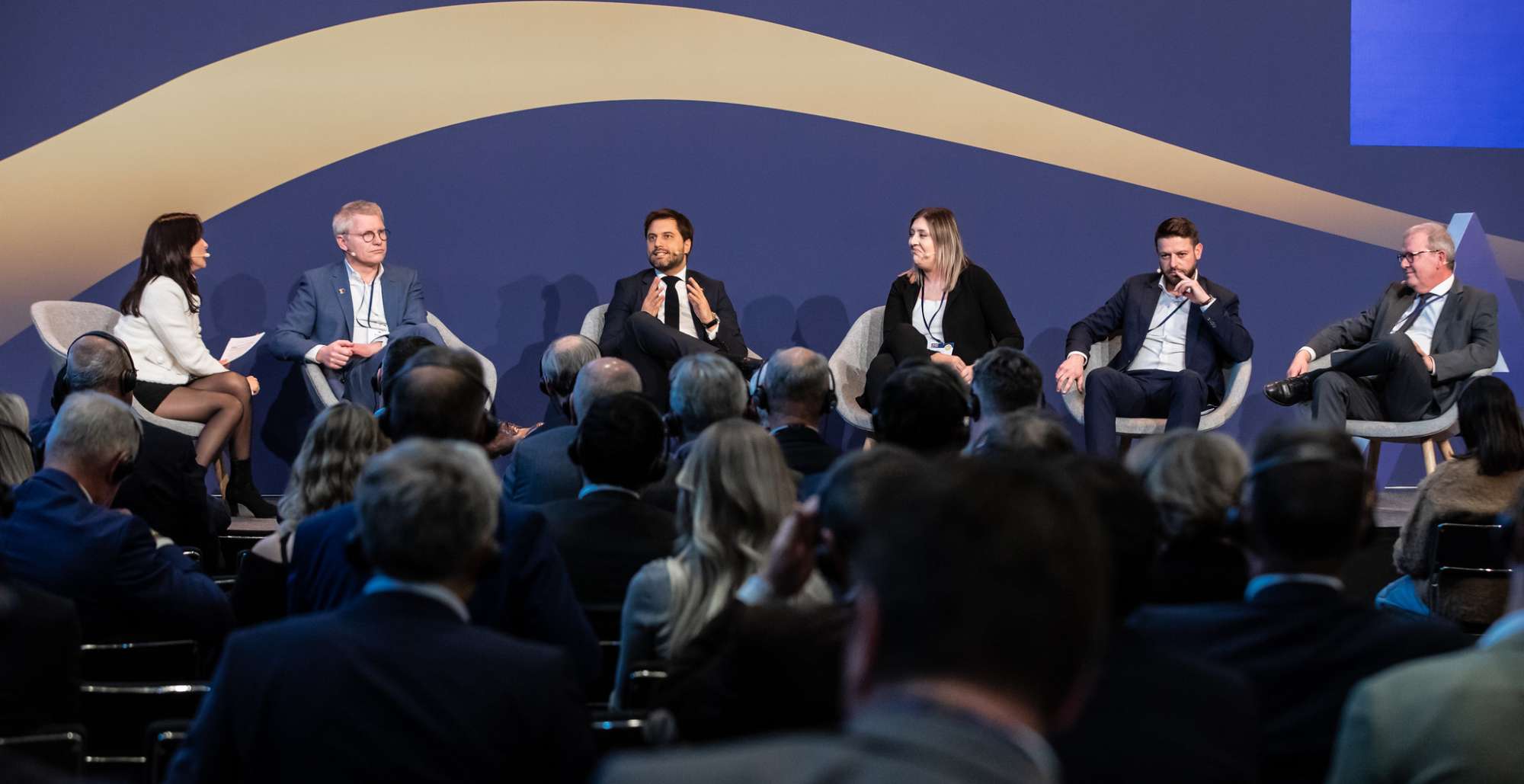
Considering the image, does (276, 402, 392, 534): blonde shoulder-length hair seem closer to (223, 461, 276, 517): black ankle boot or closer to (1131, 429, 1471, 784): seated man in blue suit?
(1131, 429, 1471, 784): seated man in blue suit

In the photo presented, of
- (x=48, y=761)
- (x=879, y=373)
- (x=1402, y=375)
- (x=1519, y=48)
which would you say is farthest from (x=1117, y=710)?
(x=1519, y=48)

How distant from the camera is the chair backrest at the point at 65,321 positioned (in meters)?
6.19

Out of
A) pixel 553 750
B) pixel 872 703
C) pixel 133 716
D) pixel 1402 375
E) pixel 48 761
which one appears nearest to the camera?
pixel 872 703

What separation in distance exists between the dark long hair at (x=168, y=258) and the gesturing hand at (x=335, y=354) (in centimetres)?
57

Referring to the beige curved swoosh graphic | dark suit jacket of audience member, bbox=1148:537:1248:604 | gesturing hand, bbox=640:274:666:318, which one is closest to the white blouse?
the beige curved swoosh graphic

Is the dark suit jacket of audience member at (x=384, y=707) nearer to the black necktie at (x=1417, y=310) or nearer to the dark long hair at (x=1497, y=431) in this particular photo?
the dark long hair at (x=1497, y=431)

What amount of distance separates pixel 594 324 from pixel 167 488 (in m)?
2.79

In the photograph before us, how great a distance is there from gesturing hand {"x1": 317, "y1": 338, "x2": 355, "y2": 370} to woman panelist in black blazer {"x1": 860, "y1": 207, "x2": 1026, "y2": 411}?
7.54ft

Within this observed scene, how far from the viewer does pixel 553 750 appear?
1.69 meters

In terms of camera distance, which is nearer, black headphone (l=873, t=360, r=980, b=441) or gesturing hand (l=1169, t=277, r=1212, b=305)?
black headphone (l=873, t=360, r=980, b=441)

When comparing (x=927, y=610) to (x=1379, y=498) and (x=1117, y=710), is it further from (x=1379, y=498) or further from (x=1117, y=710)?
(x=1379, y=498)

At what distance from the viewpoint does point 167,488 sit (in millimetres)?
4301

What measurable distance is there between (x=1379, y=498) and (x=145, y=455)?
5.51 meters

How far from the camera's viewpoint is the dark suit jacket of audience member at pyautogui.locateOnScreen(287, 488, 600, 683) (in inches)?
97.0
